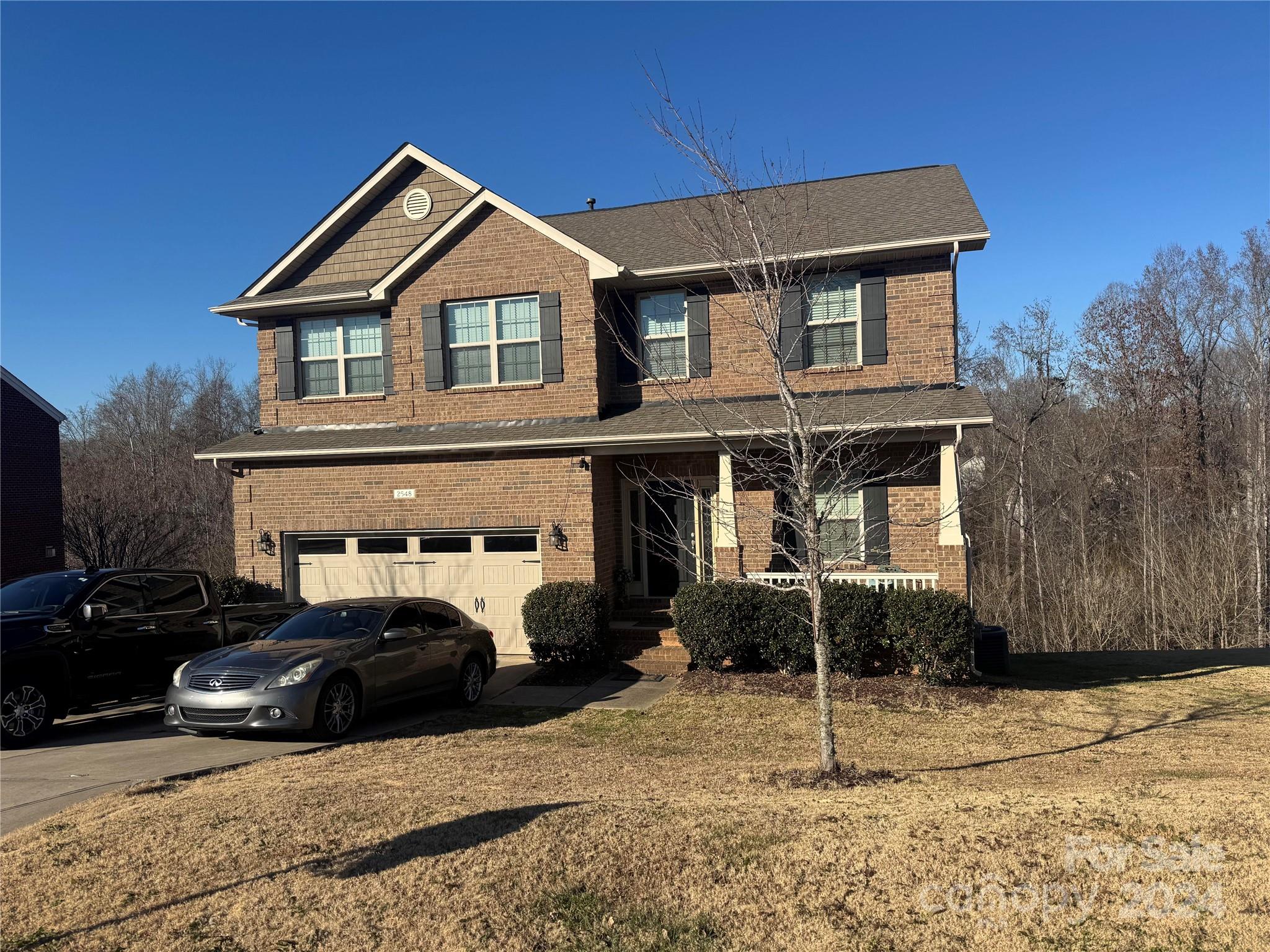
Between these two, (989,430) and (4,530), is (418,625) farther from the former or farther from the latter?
(989,430)

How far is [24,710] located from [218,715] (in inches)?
80.7

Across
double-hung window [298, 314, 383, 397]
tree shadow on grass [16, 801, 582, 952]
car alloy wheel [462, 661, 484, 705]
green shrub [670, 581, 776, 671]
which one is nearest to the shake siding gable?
double-hung window [298, 314, 383, 397]

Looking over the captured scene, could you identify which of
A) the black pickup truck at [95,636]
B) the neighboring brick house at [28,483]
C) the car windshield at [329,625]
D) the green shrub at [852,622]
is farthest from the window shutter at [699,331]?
the neighboring brick house at [28,483]

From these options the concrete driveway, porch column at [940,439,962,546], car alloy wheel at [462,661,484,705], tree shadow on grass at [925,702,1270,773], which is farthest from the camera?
porch column at [940,439,962,546]

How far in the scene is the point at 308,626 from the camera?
10.3m

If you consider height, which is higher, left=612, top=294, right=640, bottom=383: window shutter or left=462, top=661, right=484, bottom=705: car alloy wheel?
left=612, top=294, right=640, bottom=383: window shutter

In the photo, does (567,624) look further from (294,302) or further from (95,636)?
(294,302)

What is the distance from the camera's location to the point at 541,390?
14711mm

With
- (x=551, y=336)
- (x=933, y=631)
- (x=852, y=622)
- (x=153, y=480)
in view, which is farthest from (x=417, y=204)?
(x=153, y=480)

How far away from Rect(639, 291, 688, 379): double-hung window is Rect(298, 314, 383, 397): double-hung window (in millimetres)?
4790

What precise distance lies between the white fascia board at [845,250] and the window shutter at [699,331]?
0.55 m

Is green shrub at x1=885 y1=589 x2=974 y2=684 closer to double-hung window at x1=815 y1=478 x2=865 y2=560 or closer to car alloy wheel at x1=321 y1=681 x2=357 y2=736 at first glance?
double-hung window at x1=815 y1=478 x2=865 y2=560

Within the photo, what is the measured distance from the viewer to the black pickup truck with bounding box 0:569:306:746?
8938 mm

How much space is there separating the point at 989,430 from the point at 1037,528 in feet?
16.2
